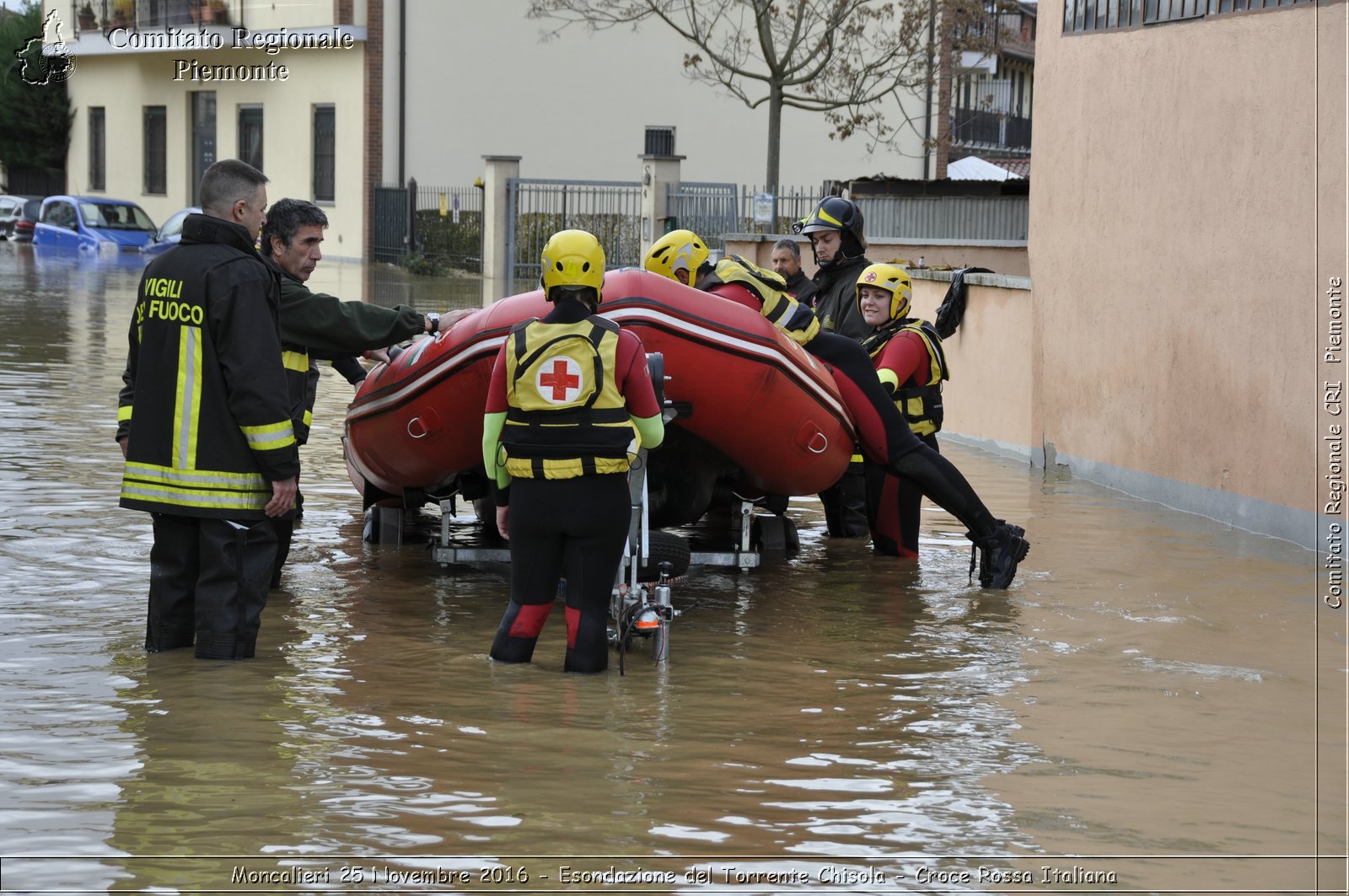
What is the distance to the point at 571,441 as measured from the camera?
622 centimetres

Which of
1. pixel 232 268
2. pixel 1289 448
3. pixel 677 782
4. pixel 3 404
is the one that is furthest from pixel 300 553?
pixel 3 404

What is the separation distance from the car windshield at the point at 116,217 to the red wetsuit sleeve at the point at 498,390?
37.0 metres

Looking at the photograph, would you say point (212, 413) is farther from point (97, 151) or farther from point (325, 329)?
point (97, 151)

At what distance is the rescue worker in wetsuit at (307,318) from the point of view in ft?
22.4

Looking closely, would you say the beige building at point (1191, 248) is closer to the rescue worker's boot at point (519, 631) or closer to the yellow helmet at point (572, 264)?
the yellow helmet at point (572, 264)

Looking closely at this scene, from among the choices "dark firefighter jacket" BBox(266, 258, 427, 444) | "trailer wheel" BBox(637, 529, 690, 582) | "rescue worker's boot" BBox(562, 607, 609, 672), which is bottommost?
"rescue worker's boot" BBox(562, 607, 609, 672)

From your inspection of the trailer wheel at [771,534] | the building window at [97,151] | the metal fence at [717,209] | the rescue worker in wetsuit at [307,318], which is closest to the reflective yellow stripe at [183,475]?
the rescue worker in wetsuit at [307,318]

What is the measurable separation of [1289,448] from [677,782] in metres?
5.36

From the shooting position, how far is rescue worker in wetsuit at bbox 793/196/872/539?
9.69 metres

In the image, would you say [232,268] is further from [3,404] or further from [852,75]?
[852,75]

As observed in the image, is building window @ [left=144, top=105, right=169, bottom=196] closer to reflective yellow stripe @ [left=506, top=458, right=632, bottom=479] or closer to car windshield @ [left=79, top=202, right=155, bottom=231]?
car windshield @ [left=79, top=202, right=155, bottom=231]

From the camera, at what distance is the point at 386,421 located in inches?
325

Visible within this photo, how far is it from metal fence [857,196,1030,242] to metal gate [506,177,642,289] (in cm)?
1473

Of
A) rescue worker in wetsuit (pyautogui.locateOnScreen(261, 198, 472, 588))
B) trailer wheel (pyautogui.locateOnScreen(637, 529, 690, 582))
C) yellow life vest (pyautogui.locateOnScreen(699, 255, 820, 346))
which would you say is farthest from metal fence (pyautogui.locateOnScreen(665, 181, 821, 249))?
rescue worker in wetsuit (pyautogui.locateOnScreen(261, 198, 472, 588))
